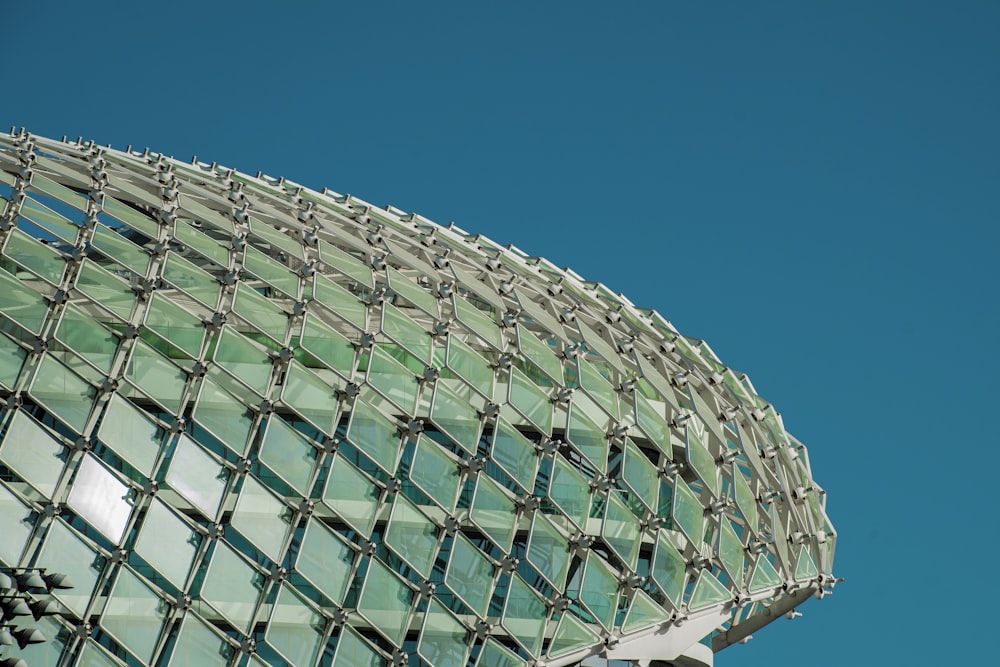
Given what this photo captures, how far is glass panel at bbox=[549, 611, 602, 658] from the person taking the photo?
88.2ft

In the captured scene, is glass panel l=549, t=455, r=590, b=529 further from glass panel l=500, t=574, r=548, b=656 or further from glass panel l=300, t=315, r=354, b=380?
glass panel l=300, t=315, r=354, b=380

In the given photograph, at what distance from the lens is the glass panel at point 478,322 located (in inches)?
1153

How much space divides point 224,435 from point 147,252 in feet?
15.2

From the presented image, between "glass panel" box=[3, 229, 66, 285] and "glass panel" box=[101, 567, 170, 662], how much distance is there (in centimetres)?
621

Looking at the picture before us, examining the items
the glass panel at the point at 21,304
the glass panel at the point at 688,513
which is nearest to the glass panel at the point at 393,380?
the glass panel at the point at 21,304

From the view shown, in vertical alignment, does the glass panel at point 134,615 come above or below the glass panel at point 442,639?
below

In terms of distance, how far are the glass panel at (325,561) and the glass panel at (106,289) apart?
19.0 ft

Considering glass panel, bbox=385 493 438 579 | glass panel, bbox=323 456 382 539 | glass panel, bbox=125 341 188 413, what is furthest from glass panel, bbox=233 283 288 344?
glass panel, bbox=385 493 438 579

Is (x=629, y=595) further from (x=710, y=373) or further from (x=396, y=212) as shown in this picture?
(x=396, y=212)

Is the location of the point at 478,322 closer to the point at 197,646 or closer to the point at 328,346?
the point at 328,346

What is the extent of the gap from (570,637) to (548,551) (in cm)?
189

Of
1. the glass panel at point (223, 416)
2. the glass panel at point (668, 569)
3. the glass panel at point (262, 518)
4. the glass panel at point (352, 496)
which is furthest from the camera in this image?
the glass panel at point (668, 569)

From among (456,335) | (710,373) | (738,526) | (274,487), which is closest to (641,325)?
(710,373)

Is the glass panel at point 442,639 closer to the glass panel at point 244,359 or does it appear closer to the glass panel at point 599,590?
the glass panel at point 599,590
